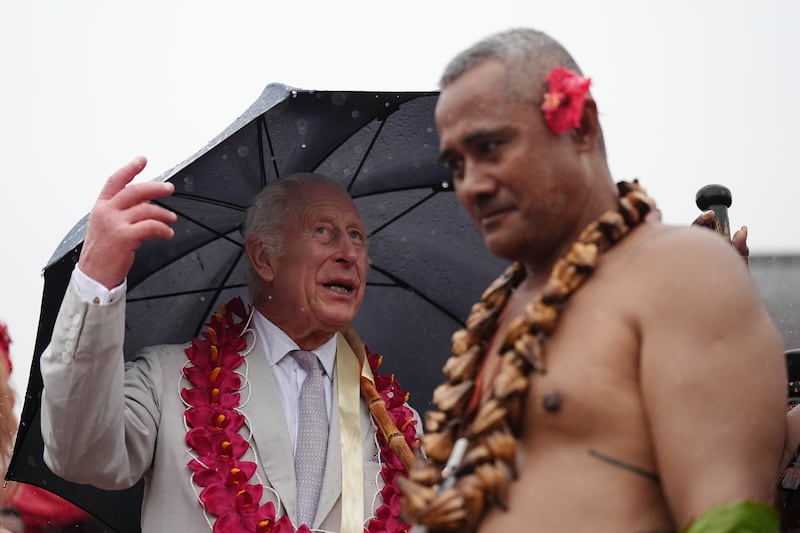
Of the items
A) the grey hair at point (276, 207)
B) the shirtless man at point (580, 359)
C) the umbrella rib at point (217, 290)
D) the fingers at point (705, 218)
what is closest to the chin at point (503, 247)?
the shirtless man at point (580, 359)

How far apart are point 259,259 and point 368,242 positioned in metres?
0.56

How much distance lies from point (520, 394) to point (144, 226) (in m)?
1.66

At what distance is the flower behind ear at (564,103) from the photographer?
2.25m

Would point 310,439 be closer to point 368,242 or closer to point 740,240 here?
point 368,242

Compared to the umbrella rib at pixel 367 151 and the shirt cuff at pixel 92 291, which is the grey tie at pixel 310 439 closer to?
the umbrella rib at pixel 367 151

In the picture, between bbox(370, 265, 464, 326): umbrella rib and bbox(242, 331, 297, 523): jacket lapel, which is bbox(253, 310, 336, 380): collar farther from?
bbox(370, 265, 464, 326): umbrella rib

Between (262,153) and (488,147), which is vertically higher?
(488,147)

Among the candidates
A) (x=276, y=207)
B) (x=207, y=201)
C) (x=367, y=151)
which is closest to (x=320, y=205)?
(x=276, y=207)

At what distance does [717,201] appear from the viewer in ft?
12.5

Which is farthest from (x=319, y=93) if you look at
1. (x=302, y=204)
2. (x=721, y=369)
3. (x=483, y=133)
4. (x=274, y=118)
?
(x=721, y=369)

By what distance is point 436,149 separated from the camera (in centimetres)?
454

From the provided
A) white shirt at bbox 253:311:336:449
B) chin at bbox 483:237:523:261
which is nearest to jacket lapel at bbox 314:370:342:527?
white shirt at bbox 253:311:336:449

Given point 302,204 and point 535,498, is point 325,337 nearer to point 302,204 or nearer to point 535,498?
point 302,204

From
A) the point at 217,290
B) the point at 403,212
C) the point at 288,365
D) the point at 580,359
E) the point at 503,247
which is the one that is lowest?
the point at 288,365
